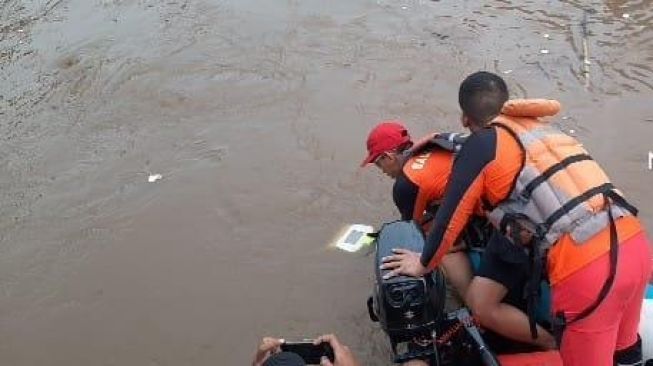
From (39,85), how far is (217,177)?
268cm

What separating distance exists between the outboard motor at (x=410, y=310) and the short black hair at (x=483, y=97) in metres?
0.76

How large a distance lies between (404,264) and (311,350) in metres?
0.66

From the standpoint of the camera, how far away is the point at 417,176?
3.80m

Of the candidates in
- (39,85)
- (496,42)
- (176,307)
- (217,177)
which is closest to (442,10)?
(496,42)

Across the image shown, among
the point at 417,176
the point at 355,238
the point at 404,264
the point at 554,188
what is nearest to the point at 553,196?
the point at 554,188

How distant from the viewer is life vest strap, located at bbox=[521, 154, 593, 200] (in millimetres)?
2928

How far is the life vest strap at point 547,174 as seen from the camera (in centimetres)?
293

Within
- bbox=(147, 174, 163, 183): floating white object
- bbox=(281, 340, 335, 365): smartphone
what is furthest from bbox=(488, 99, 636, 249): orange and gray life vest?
bbox=(147, 174, 163, 183): floating white object

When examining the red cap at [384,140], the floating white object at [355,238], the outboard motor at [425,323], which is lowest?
the floating white object at [355,238]

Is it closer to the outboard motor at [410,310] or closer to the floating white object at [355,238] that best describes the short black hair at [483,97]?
the outboard motor at [410,310]

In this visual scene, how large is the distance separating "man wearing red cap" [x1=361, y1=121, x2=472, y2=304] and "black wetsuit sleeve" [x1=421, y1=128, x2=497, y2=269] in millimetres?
634

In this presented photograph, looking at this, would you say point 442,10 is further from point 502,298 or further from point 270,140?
point 502,298

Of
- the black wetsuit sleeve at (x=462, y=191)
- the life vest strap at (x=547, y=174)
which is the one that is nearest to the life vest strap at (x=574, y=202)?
the life vest strap at (x=547, y=174)

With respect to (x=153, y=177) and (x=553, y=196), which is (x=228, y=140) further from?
(x=553, y=196)
